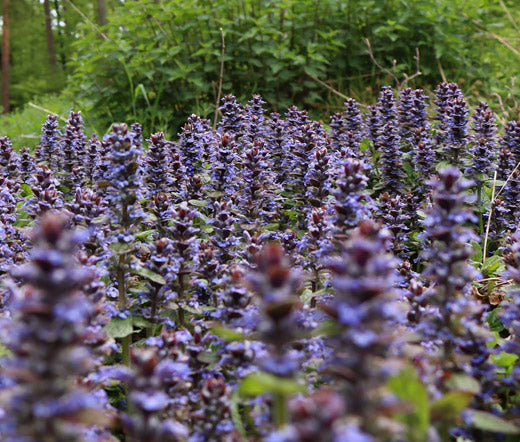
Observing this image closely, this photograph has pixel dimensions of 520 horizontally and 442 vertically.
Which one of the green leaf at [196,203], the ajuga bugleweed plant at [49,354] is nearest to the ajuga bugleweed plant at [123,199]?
the green leaf at [196,203]

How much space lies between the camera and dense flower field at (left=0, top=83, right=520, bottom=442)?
1.32 metres

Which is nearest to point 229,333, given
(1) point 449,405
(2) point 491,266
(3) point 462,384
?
(1) point 449,405

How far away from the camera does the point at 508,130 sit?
4.39 meters

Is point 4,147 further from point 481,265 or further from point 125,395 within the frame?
point 481,265

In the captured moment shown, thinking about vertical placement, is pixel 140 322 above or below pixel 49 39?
below

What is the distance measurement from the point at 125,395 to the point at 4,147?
299 centimetres

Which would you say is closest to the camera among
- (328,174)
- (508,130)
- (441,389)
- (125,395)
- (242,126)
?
(441,389)

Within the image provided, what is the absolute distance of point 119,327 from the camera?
8.35 ft

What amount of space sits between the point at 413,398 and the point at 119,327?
153 cm

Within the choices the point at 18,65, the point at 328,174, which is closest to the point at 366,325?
the point at 328,174

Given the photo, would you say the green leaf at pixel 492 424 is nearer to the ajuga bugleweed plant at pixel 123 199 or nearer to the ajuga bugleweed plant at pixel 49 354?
the ajuga bugleweed plant at pixel 49 354

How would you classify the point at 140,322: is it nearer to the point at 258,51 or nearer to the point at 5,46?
the point at 258,51

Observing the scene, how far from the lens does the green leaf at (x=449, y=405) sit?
1.55 metres

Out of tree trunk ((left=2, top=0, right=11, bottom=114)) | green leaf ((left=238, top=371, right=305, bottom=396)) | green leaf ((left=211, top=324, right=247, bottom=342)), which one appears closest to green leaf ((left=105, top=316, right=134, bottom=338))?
green leaf ((left=211, top=324, right=247, bottom=342))
